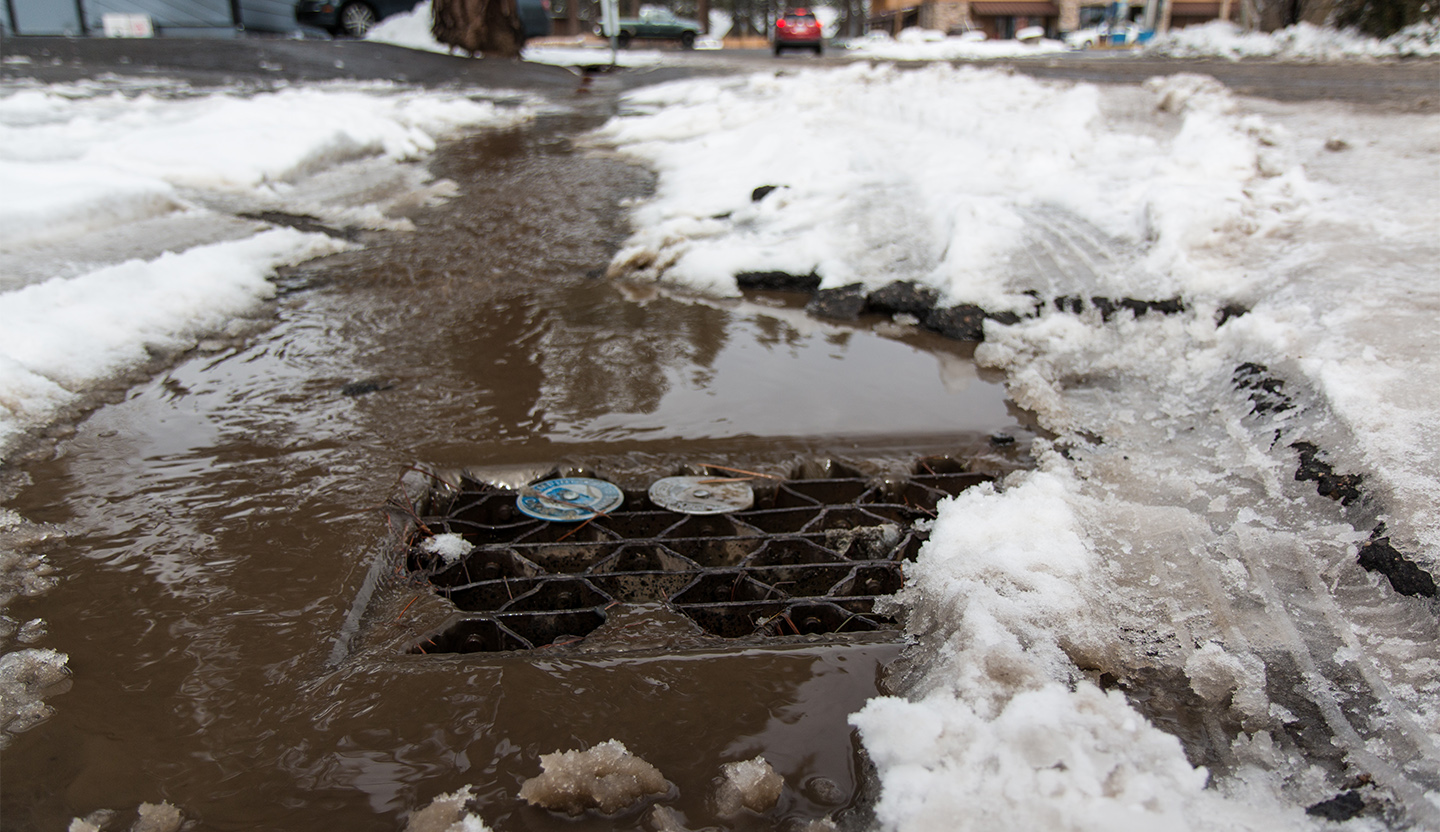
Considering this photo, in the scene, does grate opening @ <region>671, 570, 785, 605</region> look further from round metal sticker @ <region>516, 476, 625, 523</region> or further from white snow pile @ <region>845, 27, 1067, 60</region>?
white snow pile @ <region>845, 27, 1067, 60</region>

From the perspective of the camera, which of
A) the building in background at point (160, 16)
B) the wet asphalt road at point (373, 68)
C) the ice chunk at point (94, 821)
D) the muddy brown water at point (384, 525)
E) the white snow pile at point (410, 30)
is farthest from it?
the white snow pile at point (410, 30)

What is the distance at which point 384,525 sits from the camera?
84.0 inches

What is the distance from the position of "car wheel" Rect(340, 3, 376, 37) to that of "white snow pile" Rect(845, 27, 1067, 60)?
9.51 metres

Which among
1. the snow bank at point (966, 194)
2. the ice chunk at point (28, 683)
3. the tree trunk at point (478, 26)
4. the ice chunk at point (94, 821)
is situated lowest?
the ice chunk at point (94, 821)

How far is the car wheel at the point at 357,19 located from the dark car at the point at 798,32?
33.7ft

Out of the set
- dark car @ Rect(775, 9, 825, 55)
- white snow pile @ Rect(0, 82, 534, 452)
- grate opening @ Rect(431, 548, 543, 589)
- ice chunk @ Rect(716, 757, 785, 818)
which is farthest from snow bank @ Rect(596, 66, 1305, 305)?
dark car @ Rect(775, 9, 825, 55)

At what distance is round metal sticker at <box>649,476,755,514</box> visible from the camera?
225cm

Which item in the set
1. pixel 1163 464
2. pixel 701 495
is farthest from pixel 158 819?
pixel 1163 464

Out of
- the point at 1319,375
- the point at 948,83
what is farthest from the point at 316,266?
the point at 948,83

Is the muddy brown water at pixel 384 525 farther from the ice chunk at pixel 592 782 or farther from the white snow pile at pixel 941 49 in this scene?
the white snow pile at pixel 941 49

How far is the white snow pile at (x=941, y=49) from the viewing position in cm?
1745

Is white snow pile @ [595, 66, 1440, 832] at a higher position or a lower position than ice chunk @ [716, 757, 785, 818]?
higher

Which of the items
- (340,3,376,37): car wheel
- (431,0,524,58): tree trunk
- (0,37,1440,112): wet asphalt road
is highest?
(340,3,376,37): car wheel

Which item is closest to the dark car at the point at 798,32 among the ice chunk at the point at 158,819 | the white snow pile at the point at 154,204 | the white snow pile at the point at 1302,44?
the white snow pile at the point at 1302,44
